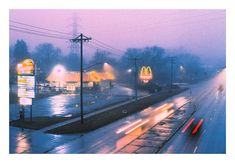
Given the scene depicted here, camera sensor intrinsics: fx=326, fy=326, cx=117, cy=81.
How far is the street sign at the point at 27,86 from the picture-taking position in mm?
42188

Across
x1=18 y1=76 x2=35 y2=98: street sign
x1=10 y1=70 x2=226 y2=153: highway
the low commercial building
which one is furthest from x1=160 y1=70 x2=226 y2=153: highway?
the low commercial building

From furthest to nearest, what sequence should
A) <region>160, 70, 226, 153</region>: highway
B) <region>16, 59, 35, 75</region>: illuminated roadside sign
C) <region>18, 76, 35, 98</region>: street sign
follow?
<region>16, 59, 35, 75</region>: illuminated roadside sign → <region>18, 76, 35, 98</region>: street sign → <region>160, 70, 226, 153</region>: highway

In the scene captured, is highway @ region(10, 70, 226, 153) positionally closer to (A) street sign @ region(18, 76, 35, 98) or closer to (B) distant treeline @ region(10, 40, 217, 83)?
(A) street sign @ region(18, 76, 35, 98)

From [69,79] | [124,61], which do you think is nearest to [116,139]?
[69,79]

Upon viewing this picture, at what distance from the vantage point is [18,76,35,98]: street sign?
1661 inches

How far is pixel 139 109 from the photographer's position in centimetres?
5912

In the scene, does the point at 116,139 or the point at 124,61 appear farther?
the point at 124,61

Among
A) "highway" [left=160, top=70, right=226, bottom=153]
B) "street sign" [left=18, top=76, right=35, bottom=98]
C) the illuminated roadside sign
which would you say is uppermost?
the illuminated roadside sign

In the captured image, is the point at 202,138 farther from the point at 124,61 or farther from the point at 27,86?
the point at 124,61

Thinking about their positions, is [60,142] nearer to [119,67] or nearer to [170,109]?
[170,109]

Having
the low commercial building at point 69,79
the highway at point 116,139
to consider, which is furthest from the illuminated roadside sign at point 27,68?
the low commercial building at point 69,79

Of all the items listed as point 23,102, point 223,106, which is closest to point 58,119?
point 23,102

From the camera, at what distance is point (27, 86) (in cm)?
4244

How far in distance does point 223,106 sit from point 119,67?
125560 millimetres
